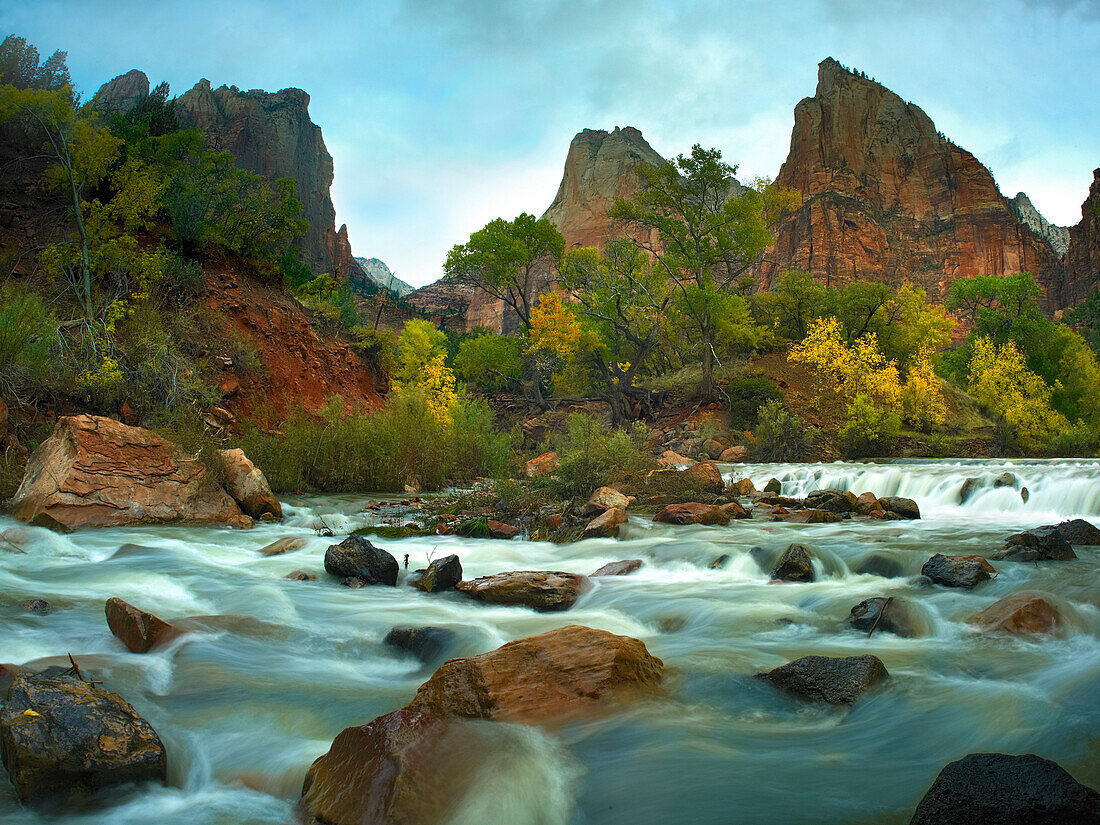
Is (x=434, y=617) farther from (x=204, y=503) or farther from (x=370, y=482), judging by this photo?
(x=370, y=482)

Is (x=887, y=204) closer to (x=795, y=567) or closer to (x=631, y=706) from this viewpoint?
(x=795, y=567)

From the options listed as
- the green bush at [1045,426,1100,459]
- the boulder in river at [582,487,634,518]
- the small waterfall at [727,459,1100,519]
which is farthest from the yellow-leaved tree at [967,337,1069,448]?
the boulder in river at [582,487,634,518]

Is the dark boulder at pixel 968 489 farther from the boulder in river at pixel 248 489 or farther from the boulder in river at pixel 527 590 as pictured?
the boulder in river at pixel 248 489

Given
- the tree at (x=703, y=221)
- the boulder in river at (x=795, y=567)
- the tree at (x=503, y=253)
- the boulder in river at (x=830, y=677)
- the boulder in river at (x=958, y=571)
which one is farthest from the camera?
the tree at (x=503, y=253)

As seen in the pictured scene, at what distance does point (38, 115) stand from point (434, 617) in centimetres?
1508

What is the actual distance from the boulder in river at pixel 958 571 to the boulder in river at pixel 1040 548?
0.61 metres

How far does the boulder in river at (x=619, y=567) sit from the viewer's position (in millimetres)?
6863

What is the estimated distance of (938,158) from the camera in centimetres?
8500

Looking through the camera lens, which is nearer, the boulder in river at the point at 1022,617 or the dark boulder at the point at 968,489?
the boulder in river at the point at 1022,617

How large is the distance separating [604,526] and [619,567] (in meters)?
1.78

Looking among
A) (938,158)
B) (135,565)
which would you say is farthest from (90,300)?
(938,158)

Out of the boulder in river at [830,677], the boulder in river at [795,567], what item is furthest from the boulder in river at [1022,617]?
the boulder in river at [795,567]

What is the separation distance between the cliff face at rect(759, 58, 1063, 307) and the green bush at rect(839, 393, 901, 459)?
59790 millimetres

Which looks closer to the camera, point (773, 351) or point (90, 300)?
point (90, 300)
